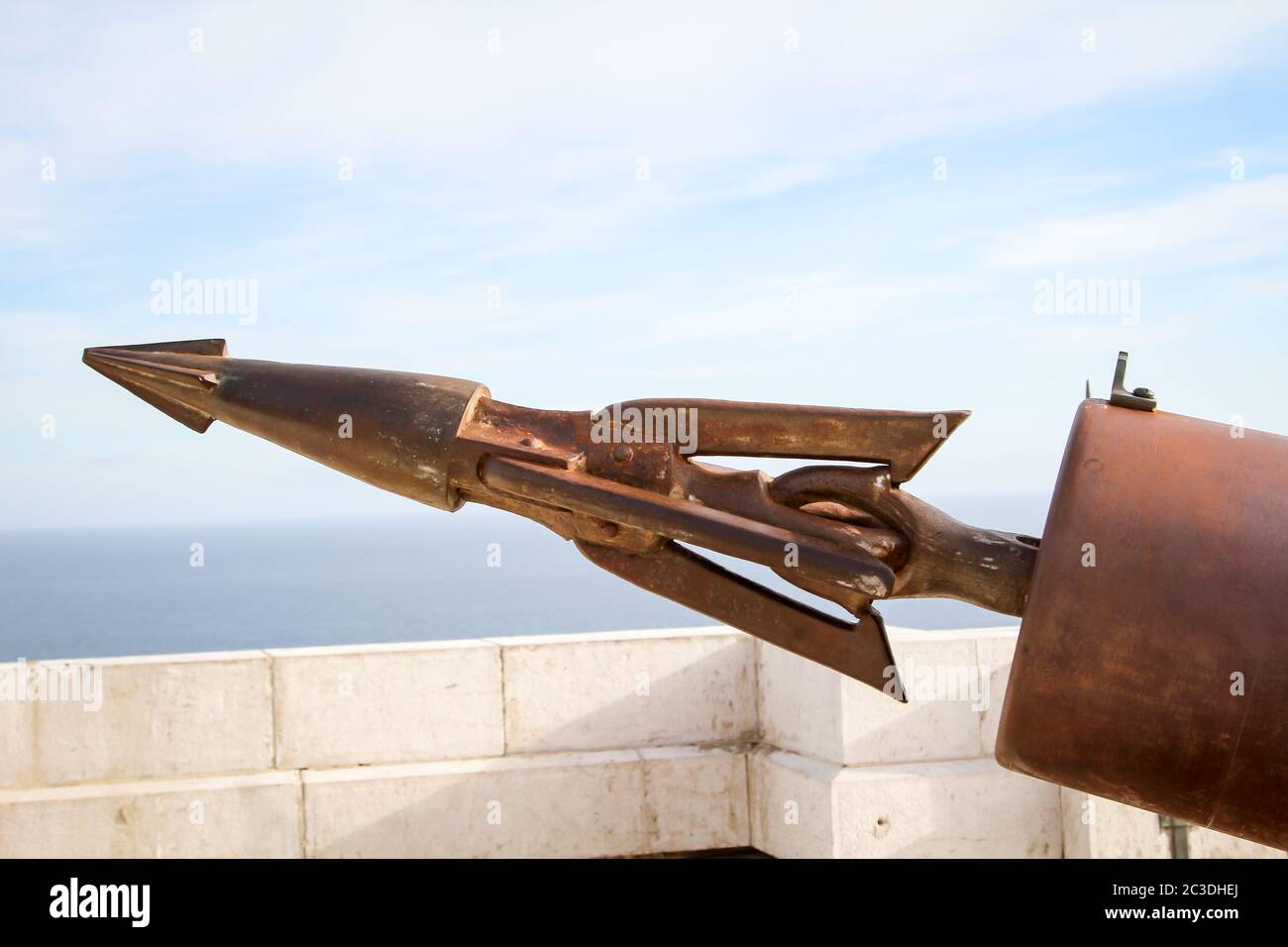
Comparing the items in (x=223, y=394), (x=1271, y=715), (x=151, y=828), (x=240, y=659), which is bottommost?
(x=151, y=828)

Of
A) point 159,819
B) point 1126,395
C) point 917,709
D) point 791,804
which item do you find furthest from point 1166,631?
point 159,819

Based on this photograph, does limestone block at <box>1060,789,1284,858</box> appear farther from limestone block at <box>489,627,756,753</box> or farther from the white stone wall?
limestone block at <box>489,627,756,753</box>

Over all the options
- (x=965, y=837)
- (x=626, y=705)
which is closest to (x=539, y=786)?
(x=626, y=705)

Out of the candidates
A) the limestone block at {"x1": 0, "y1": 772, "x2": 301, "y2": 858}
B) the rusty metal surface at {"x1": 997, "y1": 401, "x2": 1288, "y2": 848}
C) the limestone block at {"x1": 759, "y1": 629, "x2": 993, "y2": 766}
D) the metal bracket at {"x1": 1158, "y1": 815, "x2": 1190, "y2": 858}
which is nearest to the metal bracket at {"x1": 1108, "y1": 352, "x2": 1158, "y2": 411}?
the rusty metal surface at {"x1": 997, "y1": 401, "x2": 1288, "y2": 848}

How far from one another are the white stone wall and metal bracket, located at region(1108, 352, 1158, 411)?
380 cm

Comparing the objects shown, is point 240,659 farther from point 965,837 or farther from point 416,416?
point 416,416

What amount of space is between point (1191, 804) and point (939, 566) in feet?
1.78

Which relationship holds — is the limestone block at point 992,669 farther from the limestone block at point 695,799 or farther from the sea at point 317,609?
the sea at point 317,609

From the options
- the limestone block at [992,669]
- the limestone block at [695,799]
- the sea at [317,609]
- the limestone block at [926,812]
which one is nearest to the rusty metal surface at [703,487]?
the limestone block at [926,812]

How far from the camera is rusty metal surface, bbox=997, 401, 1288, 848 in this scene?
1825mm

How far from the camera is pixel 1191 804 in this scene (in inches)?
74.7

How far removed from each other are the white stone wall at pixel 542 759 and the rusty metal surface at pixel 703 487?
Result: 3.59 meters

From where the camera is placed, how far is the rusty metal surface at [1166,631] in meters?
1.83

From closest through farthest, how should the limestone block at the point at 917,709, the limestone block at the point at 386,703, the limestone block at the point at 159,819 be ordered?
the limestone block at the point at 159,819
the limestone block at the point at 917,709
the limestone block at the point at 386,703
